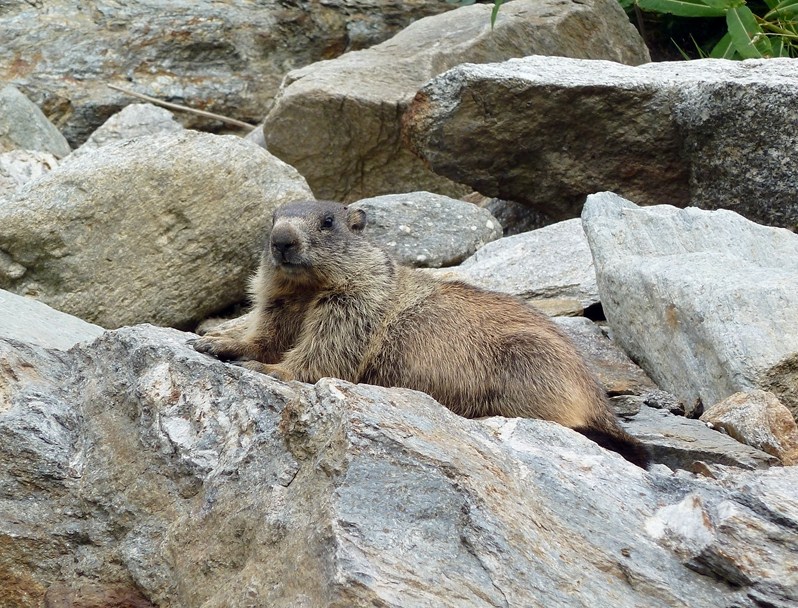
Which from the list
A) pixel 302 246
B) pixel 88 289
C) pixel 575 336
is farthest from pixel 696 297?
pixel 88 289

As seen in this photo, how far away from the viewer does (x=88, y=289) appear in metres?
7.35

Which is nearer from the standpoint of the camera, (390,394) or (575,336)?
(390,394)

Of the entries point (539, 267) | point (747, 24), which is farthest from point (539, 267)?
point (747, 24)

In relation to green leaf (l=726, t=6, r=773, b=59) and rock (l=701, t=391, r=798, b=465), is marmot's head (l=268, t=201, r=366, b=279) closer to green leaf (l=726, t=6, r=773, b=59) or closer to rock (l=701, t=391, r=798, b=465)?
rock (l=701, t=391, r=798, b=465)

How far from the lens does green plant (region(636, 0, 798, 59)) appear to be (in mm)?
9555

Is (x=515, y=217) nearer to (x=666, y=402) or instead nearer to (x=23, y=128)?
(x=666, y=402)

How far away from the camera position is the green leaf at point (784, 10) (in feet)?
31.9

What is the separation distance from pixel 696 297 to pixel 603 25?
465 centimetres

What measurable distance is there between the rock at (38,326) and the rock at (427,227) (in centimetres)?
241

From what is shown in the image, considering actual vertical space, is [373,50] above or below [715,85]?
below

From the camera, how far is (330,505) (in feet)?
11.3

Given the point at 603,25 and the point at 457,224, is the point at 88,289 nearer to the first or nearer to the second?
the point at 457,224

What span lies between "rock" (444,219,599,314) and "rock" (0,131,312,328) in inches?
51.7

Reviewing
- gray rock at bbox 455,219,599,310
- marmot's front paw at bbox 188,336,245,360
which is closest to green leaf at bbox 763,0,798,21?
gray rock at bbox 455,219,599,310
